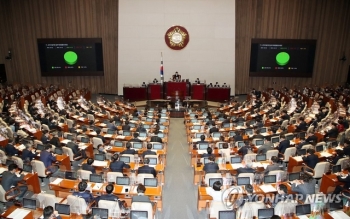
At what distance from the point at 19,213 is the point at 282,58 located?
79.8ft

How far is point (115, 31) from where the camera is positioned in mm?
26172

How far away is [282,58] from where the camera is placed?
26.3 m

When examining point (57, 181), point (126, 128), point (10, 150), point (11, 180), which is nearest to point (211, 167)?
point (57, 181)

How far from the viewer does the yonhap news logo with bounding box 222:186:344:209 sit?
7633mm

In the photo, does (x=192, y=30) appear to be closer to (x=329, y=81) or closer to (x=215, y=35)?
(x=215, y=35)

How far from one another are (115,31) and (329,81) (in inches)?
778

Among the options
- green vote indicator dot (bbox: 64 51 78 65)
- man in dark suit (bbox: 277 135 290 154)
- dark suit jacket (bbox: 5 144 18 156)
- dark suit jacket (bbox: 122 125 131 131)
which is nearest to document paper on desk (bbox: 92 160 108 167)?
dark suit jacket (bbox: 5 144 18 156)

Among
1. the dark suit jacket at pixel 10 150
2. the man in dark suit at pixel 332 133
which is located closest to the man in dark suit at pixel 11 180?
the dark suit jacket at pixel 10 150

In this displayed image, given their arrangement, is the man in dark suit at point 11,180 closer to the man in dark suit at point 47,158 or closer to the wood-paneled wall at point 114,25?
the man in dark suit at point 47,158

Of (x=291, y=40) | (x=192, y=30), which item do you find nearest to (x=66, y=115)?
(x=192, y=30)

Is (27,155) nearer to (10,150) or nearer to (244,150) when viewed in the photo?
(10,150)

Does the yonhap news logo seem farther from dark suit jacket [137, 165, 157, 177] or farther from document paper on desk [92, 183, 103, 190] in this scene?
document paper on desk [92, 183, 103, 190]

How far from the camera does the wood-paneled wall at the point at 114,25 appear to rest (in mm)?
25797

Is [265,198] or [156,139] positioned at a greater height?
[156,139]
